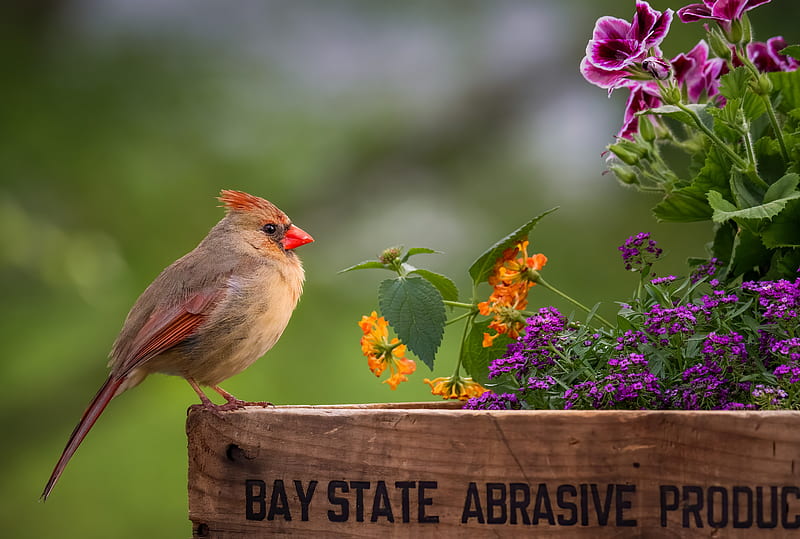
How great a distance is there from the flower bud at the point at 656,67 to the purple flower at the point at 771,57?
467mm

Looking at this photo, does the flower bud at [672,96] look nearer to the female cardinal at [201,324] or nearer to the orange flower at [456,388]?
the orange flower at [456,388]

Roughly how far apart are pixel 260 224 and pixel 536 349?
25.7 inches

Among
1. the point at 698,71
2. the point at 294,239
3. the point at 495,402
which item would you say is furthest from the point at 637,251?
the point at 294,239

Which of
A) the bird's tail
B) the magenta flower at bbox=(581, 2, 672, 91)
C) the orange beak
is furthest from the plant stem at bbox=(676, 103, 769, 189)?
the bird's tail

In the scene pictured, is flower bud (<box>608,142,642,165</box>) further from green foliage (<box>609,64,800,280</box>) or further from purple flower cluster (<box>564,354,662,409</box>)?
purple flower cluster (<box>564,354,662,409</box>)

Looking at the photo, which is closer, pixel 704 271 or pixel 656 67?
pixel 656 67

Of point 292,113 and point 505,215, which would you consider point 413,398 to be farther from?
point 292,113

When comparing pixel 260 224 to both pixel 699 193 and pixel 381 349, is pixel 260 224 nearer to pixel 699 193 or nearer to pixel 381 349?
pixel 381 349

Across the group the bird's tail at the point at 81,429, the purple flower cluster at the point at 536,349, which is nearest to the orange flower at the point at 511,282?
the purple flower cluster at the point at 536,349

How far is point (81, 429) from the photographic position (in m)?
1.44

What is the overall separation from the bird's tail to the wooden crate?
0.31 metres

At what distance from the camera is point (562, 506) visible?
1.09 meters

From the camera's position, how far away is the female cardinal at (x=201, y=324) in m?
1.48

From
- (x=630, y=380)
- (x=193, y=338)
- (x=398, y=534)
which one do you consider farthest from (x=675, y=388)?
(x=193, y=338)
